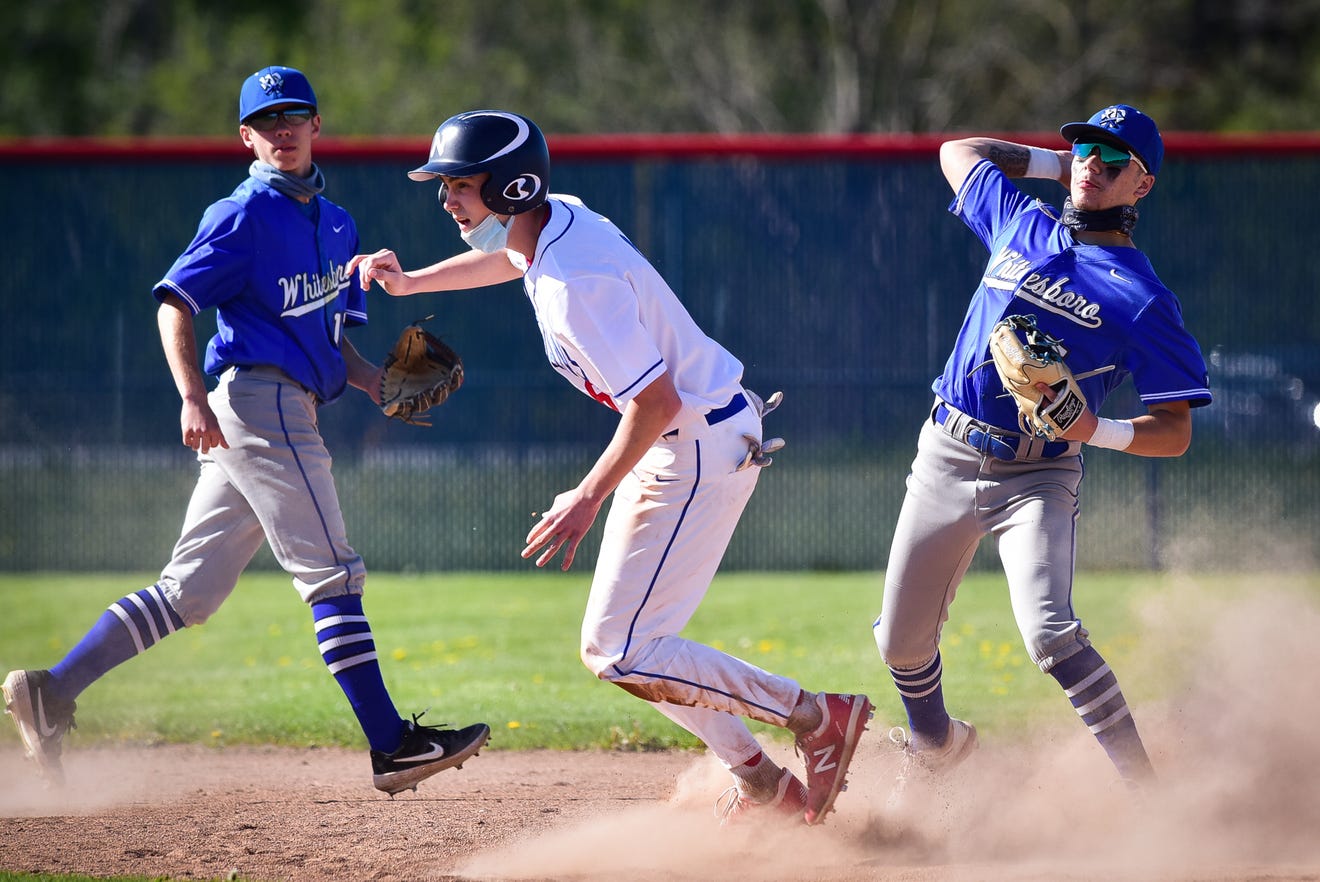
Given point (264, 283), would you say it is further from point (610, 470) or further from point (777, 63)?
point (777, 63)

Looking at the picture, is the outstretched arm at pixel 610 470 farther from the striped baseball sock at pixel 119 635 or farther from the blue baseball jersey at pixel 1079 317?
the striped baseball sock at pixel 119 635

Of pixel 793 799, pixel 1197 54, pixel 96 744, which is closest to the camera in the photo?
pixel 793 799

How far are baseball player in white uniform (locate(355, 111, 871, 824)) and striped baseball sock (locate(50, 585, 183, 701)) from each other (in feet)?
5.39

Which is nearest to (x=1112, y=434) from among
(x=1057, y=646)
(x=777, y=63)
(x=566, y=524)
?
(x=1057, y=646)

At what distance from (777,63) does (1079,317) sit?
2272cm

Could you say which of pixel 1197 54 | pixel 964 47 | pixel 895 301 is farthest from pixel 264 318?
pixel 1197 54

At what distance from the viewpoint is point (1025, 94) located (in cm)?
2545

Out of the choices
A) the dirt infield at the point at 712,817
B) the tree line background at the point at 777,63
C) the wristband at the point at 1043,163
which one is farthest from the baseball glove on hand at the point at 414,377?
the tree line background at the point at 777,63

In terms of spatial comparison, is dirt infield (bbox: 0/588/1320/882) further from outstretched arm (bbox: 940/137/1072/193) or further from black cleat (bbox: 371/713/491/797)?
outstretched arm (bbox: 940/137/1072/193)

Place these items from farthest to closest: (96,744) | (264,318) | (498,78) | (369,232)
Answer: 1. (498,78)
2. (369,232)
3. (96,744)
4. (264,318)

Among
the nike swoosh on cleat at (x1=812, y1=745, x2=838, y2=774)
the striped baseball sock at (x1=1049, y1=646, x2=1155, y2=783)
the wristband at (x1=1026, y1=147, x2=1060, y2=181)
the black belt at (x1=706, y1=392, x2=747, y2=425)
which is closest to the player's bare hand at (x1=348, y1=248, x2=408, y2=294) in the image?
the black belt at (x1=706, y1=392, x2=747, y2=425)

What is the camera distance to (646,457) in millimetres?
4234

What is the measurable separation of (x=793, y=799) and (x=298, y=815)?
1.70 m

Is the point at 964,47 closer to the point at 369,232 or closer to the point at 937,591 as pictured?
the point at 369,232
